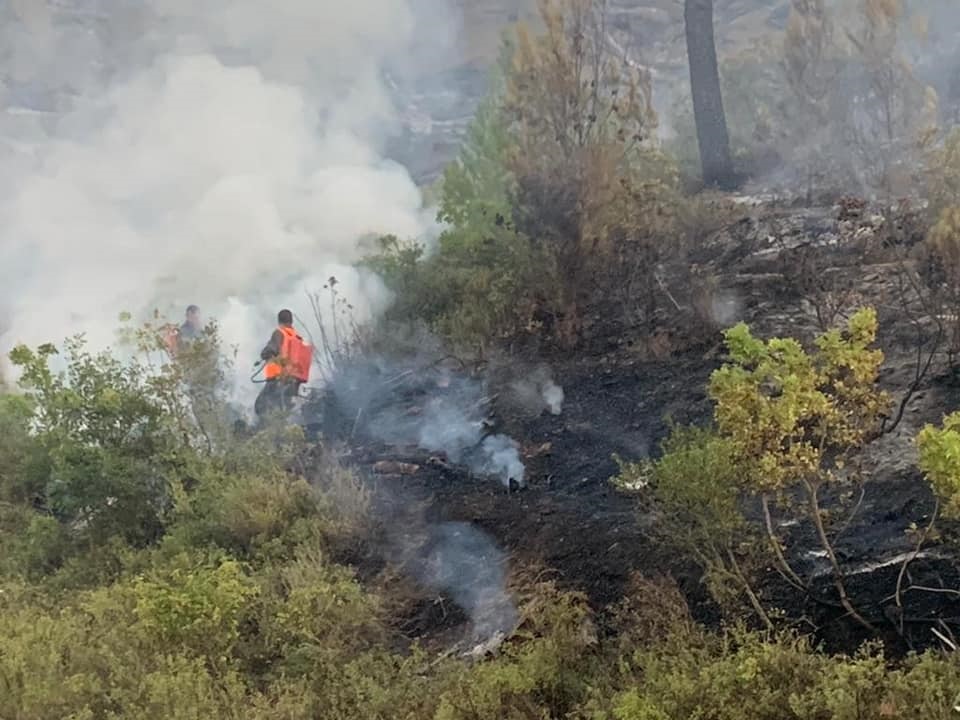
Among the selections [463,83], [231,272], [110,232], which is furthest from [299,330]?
[463,83]

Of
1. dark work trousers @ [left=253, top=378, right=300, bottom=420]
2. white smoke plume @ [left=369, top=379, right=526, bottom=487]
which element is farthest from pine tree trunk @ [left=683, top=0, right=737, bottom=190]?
dark work trousers @ [left=253, top=378, right=300, bottom=420]

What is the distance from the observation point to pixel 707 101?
9969mm

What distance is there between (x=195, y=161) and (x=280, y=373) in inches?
292

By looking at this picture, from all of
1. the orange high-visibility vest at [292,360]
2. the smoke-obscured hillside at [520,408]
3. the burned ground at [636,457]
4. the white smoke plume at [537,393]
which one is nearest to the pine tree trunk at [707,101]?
the smoke-obscured hillside at [520,408]

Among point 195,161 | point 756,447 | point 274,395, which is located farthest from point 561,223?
point 195,161

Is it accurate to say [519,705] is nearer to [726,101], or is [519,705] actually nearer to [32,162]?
[726,101]

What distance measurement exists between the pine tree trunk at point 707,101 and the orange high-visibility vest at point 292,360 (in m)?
5.19

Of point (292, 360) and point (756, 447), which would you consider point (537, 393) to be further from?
point (756, 447)

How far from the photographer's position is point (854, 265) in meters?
6.61

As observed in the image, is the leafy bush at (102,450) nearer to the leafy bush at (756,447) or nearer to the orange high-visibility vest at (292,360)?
the orange high-visibility vest at (292,360)

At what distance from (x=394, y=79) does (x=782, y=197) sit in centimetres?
1189

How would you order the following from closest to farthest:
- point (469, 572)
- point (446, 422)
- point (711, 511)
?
1. point (711, 511)
2. point (469, 572)
3. point (446, 422)

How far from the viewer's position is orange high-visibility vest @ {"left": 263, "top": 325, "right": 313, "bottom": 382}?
6.78 metres

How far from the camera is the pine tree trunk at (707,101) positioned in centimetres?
998
